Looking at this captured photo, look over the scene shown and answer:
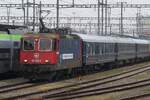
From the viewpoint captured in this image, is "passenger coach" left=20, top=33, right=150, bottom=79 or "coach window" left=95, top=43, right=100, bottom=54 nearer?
"passenger coach" left=20, top=33, right=150, bottom=79

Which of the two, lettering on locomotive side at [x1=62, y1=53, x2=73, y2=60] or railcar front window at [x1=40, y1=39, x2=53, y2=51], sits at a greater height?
railcar front window at [x1=40, y1=39, x2=53, y2=51]

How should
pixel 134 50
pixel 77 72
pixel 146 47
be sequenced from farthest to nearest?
pixel 146 47, pixel 134 50, pixel 77 72

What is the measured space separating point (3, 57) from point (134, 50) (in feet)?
87.3

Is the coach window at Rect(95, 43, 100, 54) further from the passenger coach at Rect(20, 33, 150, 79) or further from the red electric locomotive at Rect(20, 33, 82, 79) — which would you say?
the red electric locomotive at Rect(20, 33, 82, 79)

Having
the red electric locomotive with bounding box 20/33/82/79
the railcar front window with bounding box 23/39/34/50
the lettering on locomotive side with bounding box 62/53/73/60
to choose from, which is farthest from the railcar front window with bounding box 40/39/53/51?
the lettering on locomotive side with bounding box 62/53/73/60

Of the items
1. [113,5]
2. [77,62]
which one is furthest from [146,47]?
[77,62]

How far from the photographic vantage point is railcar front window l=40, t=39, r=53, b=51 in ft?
82.5

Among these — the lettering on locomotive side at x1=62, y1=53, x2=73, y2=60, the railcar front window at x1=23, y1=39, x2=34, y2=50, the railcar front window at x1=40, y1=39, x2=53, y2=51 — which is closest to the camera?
the railcar front window at x1=40, y1=39, x2=53, y2=51

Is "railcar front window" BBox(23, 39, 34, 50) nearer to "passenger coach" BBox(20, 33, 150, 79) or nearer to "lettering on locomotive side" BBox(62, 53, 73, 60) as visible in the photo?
"passenger coach" BBox(20, 33, 150, 79)

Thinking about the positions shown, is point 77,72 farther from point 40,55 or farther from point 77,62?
point 40,55

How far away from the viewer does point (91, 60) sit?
32344 millimetres

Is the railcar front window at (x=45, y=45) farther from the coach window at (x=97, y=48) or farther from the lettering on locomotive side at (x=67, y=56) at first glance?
the coach window at (x=97, y=48)

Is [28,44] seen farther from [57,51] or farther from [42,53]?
[57,51]

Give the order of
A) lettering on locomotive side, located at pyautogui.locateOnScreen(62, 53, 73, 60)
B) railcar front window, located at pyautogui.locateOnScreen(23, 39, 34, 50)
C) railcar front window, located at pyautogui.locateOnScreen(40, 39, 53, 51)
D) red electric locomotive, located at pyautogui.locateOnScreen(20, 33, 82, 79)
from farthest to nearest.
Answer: lettering on locomotive side, located at pyautogui.locateOnScreen(62, 53, 73, 60)
railcar front window, located at pyautogui.locateOnScreen(23, 39, 34, 50)
railcar front window, located at pyautogui.locateOnScreen(40, 39, 53, 51)
red electric locomotive, located at pyautogui.locateOnScreen(20, 33, 82, 79)
